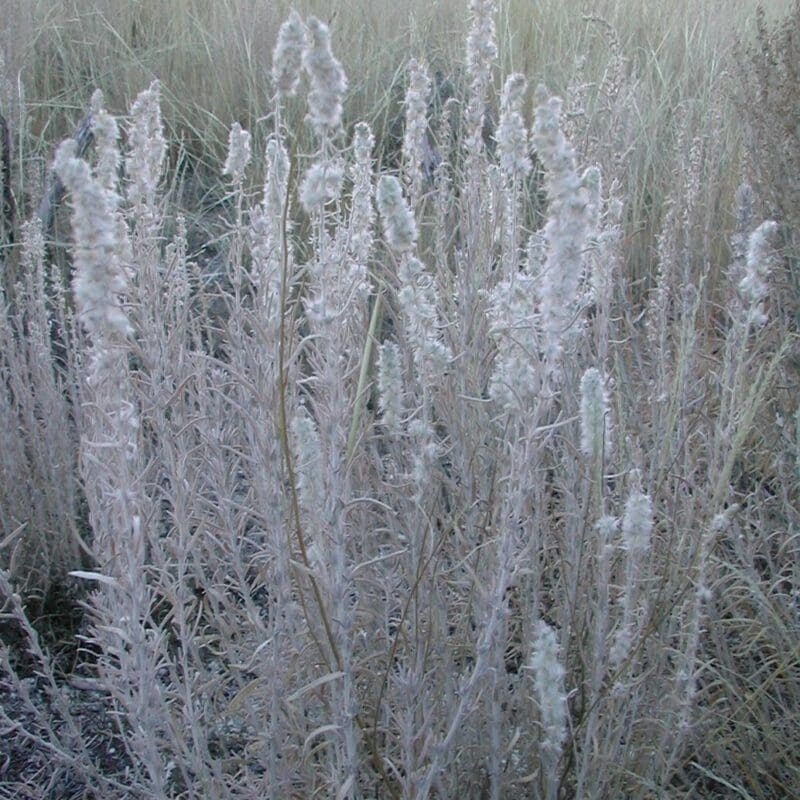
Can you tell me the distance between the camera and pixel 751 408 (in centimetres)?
165

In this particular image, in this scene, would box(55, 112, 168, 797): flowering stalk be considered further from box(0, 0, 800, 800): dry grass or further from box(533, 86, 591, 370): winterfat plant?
box(533, 86, 591, 370): winterfat plant

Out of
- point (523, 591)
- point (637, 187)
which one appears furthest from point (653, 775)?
point (637, 187)

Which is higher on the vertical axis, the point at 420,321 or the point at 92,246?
the point at 92,246

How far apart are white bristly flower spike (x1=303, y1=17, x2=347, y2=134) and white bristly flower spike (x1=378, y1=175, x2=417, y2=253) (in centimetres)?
13

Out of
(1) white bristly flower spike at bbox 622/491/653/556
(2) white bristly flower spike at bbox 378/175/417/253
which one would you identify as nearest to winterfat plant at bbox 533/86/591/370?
(2) white bristly flower spike at bbox 378/175/417/253

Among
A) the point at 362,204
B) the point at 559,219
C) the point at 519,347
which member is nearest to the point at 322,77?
the point at 559,219

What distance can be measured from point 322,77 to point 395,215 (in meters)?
0.22

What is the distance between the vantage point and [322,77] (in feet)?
4.25

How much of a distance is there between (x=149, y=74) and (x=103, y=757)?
3.55 m

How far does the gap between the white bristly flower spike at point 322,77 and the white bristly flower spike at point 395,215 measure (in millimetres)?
128

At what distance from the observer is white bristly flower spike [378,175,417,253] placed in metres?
1.41

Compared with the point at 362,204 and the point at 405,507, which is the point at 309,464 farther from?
the point at 362,204

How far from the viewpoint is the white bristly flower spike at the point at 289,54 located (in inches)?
51.1

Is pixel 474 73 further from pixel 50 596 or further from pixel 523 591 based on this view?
pixel 50 596
